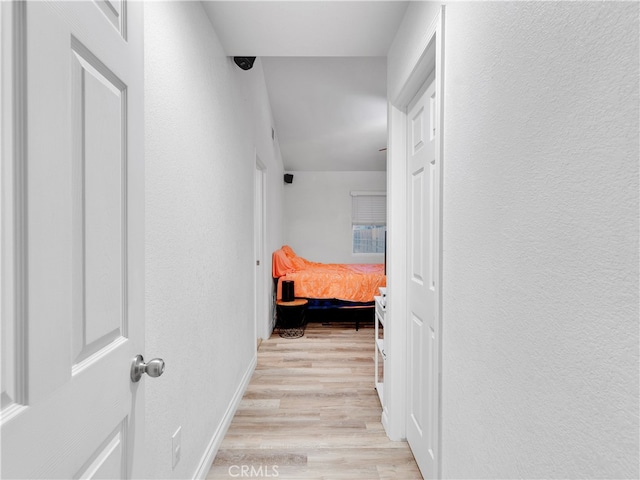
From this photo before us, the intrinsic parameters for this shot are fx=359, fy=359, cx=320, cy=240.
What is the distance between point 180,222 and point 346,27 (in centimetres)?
137

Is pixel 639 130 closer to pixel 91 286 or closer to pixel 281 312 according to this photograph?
pixel 91 286

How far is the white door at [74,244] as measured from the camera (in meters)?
0.51

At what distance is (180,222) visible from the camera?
5.08 ft

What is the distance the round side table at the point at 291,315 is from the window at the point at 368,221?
2.56 meters

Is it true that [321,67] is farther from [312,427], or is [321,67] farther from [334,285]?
[312,427]

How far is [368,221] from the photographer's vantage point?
22.0 ft

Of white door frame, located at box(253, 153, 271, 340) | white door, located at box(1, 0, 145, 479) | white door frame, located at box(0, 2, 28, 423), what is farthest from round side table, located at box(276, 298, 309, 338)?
white door frame, located at box(0, 2, 28, 423)

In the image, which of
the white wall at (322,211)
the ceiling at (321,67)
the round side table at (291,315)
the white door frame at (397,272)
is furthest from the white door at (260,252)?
the white wall at (322,211)

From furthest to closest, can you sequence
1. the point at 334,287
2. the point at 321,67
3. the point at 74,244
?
the point at 334,287
the point at 321,67
the point at 74,244

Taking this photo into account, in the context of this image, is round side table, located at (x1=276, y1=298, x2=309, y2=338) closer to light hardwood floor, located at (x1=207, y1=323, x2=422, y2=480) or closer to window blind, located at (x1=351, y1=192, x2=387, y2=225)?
light hardwood floor, located at (x1=207, y1=323, x2=422, y2=480)

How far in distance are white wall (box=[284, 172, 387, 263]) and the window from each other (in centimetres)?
11

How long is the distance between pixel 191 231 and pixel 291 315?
2951 millimetres

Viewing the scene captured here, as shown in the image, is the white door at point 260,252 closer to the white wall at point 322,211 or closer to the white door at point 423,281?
the white door at point 423,281

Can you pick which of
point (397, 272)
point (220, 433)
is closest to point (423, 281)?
point (397, 272)
